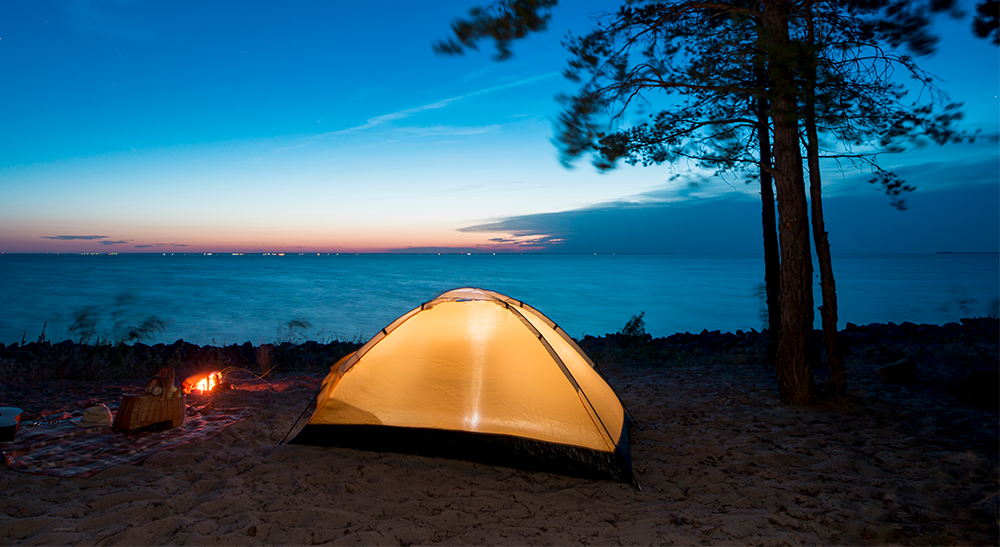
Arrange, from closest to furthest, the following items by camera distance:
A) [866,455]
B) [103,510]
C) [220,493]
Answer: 1. [103,510]
2. [220,493]
3. [866,455]

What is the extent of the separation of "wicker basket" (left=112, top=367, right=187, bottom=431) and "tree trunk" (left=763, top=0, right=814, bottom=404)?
7004 mm

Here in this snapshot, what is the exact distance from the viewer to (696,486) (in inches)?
149

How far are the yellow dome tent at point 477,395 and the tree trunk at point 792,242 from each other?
2538 millimetres

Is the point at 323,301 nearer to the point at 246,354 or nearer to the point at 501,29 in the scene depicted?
the point at 246,354

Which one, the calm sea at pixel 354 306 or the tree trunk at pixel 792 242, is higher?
the tree trunk at pixel 792 242

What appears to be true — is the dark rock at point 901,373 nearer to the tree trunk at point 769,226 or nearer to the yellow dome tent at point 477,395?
the tree trunk at point 769,226

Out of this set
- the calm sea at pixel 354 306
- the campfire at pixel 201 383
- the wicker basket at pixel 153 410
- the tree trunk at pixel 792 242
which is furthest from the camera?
the calm sea at pixel 354 306

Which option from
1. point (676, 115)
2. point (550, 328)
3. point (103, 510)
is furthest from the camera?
point (676, 115)

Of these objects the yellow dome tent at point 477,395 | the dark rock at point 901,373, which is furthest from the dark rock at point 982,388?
the yellow dome tent at point 477,395

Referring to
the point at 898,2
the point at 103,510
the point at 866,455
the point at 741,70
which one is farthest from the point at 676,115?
the point at 103,510

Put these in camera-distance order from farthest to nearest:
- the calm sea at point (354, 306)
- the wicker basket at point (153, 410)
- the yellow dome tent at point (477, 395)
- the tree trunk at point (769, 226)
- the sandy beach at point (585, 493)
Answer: the calm sea at point (354, 306) → the tree trunk at point (769, 226) → the wicker basket at point (153, 410) → the yellow dome tent at point (477, 395) → the sandy beach at point (585, 493)

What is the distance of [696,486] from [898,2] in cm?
523

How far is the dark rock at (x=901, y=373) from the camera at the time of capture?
6.30 meters

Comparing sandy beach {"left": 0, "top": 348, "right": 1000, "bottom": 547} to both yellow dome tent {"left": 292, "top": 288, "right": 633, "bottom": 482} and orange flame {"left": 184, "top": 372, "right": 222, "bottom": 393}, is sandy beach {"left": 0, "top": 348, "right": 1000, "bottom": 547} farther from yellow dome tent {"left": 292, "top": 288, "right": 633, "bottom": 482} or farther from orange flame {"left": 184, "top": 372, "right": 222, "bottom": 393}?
orange flame {"left": 184, "top": 372, "right": 222, "bottom": 393}
